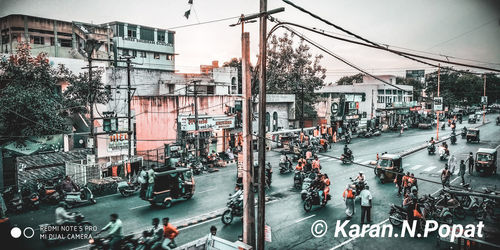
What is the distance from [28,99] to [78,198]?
891 cm

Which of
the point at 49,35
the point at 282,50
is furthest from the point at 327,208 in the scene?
the point at 49,35

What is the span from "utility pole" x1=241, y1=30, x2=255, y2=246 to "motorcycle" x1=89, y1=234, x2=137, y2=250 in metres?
3.97

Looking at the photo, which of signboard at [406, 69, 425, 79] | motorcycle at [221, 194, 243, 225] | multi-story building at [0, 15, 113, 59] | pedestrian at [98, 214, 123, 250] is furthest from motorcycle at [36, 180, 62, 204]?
signboard at [406, 69, 425, 79]

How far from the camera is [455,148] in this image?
32.8 meters

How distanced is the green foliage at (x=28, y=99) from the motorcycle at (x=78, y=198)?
252 inches

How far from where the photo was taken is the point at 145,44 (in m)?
52.4

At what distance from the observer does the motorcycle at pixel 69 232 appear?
1058 cm

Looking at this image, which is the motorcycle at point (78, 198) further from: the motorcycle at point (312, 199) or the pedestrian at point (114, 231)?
the motorcycle at point (312, 199)

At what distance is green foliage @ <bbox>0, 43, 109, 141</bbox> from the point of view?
19172 millimetres

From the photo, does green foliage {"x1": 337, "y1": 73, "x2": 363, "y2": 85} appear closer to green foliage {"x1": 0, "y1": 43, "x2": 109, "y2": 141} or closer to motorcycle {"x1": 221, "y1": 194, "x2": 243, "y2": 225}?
green foliage {"x1": 0, "y1": 43, "x2": 109, "y2": 141}

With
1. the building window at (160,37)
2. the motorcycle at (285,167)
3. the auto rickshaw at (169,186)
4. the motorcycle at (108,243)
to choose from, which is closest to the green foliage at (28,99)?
the auto rickshaw at (169,186)

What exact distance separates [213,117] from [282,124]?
1322 centimetres

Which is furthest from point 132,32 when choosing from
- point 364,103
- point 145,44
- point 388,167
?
point 388,167

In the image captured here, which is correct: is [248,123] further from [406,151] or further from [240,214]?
[406,151]
